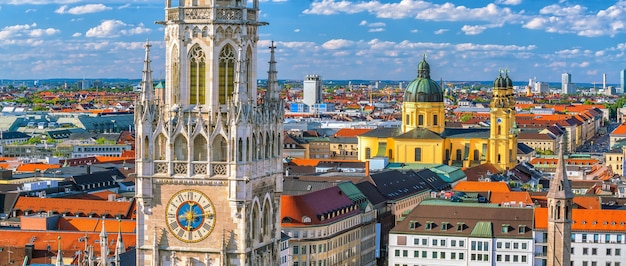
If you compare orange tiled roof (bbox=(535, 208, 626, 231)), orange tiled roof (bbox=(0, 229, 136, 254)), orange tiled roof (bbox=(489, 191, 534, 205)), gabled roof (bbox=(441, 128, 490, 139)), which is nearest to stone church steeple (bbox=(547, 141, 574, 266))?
orange tiled roof (bbox=(535, 208, 626, 231))

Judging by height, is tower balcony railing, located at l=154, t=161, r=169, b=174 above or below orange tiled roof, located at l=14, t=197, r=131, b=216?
above

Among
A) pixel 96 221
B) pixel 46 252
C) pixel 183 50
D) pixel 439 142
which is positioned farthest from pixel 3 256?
pixel 439 142

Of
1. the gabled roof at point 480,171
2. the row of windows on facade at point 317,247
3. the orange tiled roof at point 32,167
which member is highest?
the orange tiled roof at point 32,167

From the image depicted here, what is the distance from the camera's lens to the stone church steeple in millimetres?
75125

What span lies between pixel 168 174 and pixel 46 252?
4341cm

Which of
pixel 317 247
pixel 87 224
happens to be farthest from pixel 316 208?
pixel 87 224

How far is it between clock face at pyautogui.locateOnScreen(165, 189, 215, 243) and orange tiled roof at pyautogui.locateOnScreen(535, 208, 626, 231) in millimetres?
65926

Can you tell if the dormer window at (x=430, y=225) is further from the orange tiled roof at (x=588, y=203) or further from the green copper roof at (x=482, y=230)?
the orange tiled roof at (x=588, y=203)

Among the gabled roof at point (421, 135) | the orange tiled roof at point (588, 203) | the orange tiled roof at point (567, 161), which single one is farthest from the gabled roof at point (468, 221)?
the orange tiled roof at point (567, 161)

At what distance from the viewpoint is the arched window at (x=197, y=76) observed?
28500 millimetres

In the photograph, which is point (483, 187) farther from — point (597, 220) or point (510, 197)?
point (597, 220)

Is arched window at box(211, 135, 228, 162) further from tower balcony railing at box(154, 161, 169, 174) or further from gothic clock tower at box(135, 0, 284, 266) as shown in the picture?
tower balcony railing at box(154, 161, 169, 174)

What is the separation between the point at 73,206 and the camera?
92.4 m

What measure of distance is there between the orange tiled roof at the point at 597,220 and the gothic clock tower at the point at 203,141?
6586 cm
